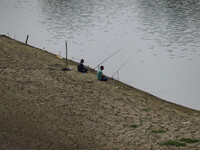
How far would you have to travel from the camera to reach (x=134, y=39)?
3944 cm

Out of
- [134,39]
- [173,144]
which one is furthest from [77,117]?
[134,39]

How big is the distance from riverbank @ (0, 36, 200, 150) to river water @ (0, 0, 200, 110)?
6006 millimetres

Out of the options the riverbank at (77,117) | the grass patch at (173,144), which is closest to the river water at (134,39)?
the riverbank at (77,117)

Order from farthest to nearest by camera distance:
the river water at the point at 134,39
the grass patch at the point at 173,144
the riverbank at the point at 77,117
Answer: the river water at the point at 134,39 < the riverbank at the point at 77,117 < the grass patch at the point at 173,144

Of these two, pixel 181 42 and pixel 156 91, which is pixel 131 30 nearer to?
pixel 181 42

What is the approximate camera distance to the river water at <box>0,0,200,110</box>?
2444cm

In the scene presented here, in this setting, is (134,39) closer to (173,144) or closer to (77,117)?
(77,117)

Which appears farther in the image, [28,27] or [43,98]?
[28,27]

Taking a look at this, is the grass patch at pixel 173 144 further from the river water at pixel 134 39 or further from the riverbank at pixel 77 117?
the river water at pixel 134 39

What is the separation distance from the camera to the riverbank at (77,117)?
10938 mm

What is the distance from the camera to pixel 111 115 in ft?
43.6

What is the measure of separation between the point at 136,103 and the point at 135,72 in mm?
11380

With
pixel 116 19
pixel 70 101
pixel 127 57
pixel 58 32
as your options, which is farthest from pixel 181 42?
pixel 70 101

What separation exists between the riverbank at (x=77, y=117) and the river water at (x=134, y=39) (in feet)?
19.7
